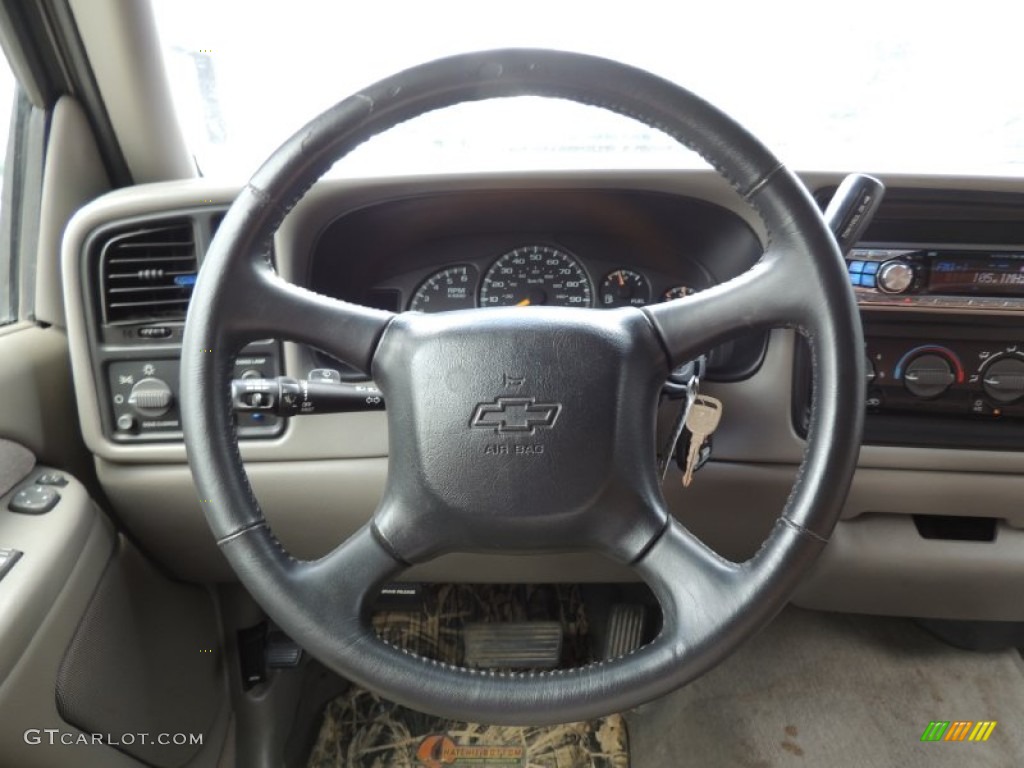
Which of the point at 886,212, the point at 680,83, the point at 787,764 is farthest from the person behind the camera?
the point at 787,764

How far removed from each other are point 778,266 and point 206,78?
997mm

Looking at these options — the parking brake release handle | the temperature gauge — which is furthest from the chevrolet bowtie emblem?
the temperature gauge

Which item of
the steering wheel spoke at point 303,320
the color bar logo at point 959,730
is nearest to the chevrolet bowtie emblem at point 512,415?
the steering wheel spoke at point 303,320

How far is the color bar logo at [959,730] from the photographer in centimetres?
145

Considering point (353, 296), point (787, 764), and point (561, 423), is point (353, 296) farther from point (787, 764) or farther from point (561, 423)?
point (787, 764)

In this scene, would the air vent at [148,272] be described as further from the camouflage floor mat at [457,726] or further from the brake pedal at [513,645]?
the brake pedal at [513,645]

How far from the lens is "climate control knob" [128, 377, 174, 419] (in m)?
1.11

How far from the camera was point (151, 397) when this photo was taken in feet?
3.63

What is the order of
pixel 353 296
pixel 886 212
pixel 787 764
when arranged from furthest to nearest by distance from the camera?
pixel 787 764
pixel 353 296
pixel 886 212

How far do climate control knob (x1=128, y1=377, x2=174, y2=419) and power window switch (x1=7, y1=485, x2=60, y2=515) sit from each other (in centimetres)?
16

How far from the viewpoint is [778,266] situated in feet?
2.42

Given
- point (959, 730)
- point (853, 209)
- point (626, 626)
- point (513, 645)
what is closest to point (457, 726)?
point (513, 645)

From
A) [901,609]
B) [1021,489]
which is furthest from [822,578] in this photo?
[1021,489]
